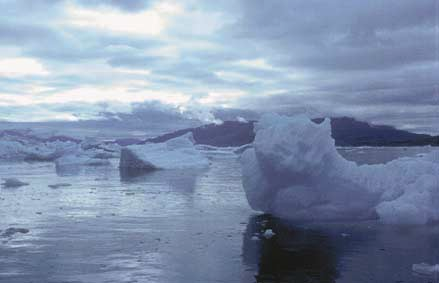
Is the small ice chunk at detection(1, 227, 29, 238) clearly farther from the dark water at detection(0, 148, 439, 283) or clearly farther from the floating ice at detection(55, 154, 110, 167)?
the floating ice at detection(55, 154, 110, 167)

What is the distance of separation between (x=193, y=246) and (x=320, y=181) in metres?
5.69

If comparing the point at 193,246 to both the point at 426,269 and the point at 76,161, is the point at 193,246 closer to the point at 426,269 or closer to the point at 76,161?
the point at 426,269

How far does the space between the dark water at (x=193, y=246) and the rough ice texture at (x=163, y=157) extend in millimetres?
23551

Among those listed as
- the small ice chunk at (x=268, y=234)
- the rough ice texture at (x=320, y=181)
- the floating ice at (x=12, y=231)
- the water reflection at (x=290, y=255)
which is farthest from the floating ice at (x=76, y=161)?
the small ice chunk at (x=268, y=234)

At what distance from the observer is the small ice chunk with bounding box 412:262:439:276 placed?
8812 mm

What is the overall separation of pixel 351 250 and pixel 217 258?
2775 mm

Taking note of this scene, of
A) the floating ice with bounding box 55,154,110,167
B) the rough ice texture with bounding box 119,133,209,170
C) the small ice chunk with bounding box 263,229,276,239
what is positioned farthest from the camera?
the floating ice with bounding box 55,154,110,167

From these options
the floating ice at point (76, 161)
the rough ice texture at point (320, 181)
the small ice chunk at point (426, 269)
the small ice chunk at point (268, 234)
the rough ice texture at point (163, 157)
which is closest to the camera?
the small ice chunk at point (426, 269)

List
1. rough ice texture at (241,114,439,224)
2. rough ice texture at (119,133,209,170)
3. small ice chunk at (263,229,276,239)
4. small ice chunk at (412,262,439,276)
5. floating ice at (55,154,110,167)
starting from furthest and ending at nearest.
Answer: floating ice at (55,154,110,167)
rough ice texture at (119,133,209,170)
rough ice texture at (241,114,439,224)
small ice chunk at (263,229,276,239)
small ice chunk at (412,262,439,276)

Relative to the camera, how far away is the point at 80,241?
11.5 m

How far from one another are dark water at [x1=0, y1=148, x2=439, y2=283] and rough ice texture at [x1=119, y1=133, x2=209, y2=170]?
23551mm

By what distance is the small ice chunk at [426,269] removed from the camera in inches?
347

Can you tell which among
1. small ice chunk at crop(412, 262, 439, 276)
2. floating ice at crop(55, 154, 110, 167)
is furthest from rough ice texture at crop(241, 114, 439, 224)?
floating ice at crop(55, 154, 110, 167)

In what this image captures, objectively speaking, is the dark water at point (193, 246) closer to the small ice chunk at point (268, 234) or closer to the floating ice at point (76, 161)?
the small ice chunk at point (268, 234)
